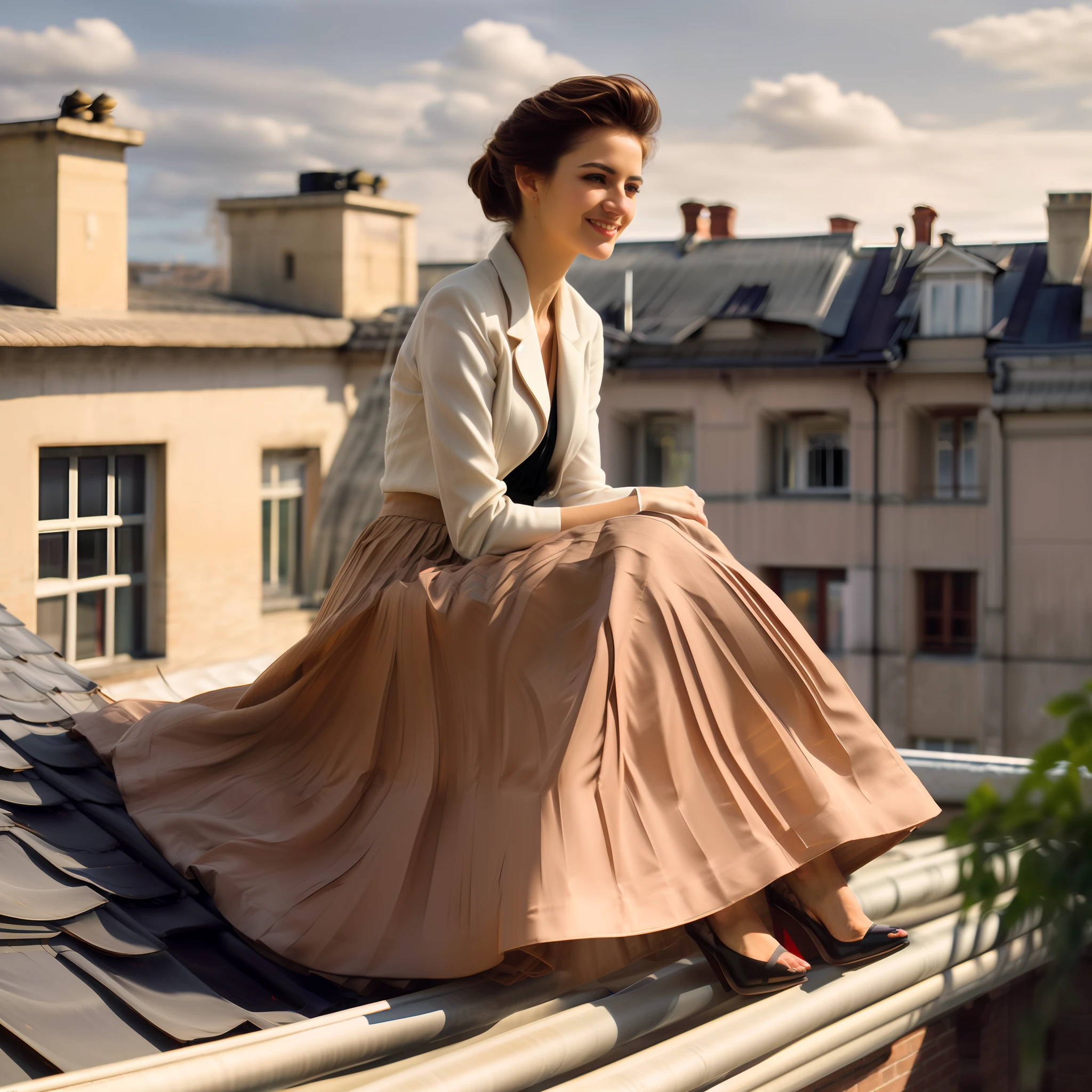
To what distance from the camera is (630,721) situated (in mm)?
3125

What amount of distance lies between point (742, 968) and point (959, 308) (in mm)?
24776

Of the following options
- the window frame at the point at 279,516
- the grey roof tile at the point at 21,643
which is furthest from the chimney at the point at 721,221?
the grey roof tile at the point at 21,643

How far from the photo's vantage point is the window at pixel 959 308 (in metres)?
26.3

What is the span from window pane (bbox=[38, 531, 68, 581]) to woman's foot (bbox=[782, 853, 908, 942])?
1046cm

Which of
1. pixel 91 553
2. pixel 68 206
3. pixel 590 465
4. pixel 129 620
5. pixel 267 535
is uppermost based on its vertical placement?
pixel 68 206

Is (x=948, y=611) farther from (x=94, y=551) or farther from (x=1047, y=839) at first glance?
(x=1047, y=839)

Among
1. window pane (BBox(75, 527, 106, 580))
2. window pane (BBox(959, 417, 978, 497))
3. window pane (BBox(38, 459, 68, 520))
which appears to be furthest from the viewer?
window pane (BBox(959, 417, 978, 497))

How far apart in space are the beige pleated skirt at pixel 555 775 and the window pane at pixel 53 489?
384 inches

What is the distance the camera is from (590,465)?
382 cm

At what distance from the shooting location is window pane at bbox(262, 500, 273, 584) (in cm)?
1573

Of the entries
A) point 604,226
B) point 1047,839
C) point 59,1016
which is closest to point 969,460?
point 604,226

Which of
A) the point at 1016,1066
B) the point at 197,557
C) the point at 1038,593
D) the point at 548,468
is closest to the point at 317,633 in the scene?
the point at 548,468

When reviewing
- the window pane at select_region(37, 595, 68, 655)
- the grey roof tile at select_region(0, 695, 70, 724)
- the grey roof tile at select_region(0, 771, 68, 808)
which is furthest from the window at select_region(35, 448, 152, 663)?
the grey roof tile at select_region(0, 771, 68, 808)

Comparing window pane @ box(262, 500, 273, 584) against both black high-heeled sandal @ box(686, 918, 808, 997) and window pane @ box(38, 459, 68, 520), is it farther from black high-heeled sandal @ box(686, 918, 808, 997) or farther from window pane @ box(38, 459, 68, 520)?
black high-heeled sandal @ box(686, 918, 808, 997)
